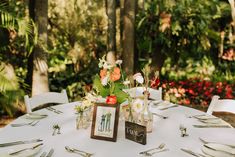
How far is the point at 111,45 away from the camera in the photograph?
5.55m

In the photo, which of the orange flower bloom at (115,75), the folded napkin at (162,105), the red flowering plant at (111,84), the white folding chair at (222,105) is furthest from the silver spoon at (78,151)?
the white folding chair at (222,105)

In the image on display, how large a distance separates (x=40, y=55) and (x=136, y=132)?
299 cm

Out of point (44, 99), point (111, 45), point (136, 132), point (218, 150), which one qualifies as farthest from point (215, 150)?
point (111, 45)

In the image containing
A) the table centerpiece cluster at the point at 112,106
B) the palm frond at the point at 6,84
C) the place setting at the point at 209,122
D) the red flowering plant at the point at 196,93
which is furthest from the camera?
the red flowering plant at the point at 196,93

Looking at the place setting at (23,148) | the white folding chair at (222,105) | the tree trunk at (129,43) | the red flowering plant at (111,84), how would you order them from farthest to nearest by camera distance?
the tree trunk at (129,43)
the white folding chair at (222,105)
the red flowering plant at (111,84)
the place setting at (23,148)

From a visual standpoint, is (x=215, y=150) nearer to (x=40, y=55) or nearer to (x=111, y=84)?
(x=111, y=84)

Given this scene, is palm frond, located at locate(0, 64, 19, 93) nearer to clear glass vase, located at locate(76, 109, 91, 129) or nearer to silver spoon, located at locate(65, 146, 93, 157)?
clear glass vase, located at locate(76, 109, 91, 129)

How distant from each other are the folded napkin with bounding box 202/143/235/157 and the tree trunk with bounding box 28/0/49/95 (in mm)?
3097

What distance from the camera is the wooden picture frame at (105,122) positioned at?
1911 millimetres

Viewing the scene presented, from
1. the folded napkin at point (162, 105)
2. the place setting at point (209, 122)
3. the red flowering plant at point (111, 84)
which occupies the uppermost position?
the red flowering plant at point (111, 84)

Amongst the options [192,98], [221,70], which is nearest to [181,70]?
[221,70]

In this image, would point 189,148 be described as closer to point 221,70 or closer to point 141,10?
point 141,10

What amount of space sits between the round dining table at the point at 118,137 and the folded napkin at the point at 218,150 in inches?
1.7

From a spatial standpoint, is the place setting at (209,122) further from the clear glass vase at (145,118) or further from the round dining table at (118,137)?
the clear glass vase at (145,118)
